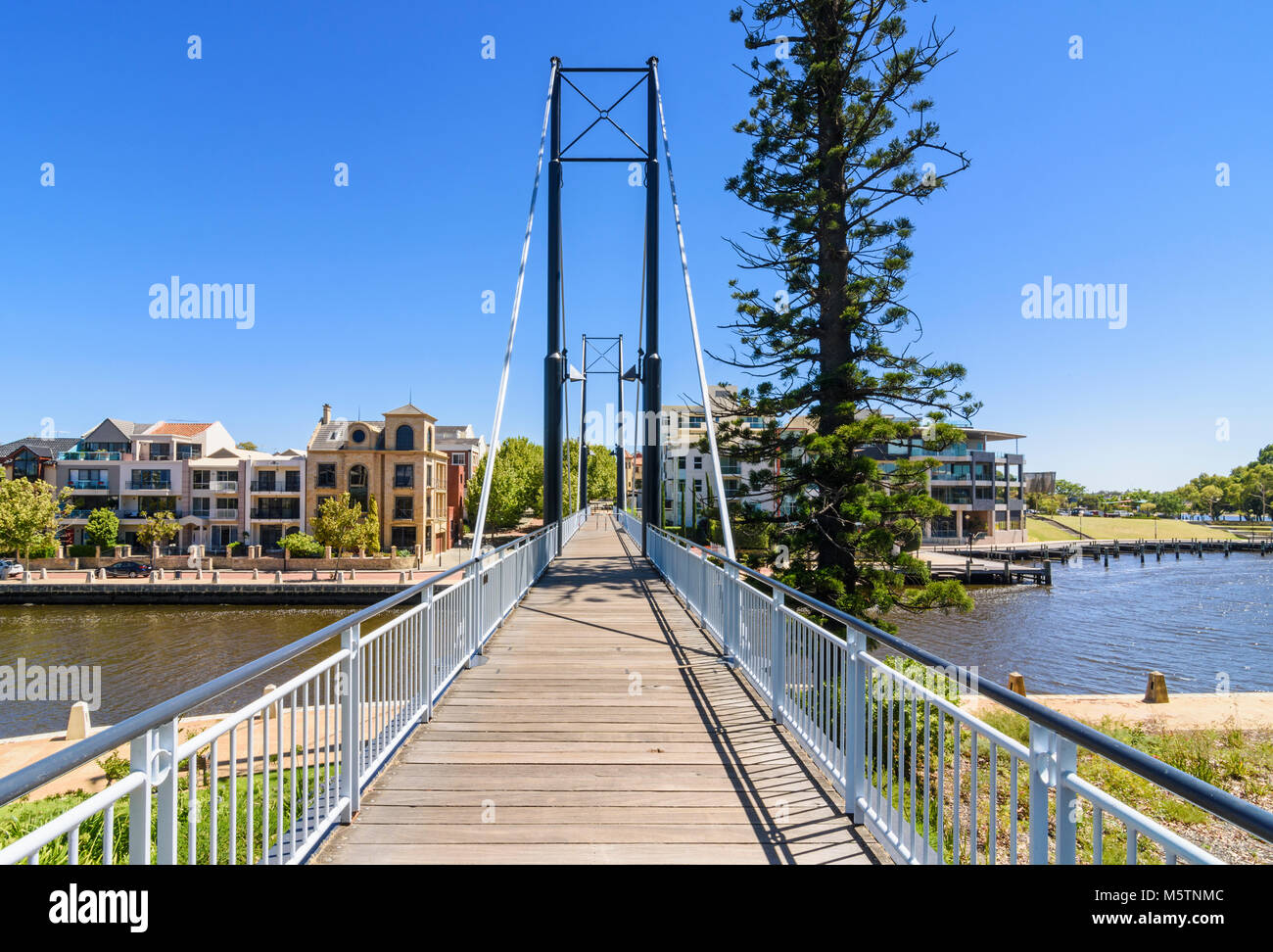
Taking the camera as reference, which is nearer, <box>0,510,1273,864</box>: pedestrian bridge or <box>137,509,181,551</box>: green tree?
<box>0,510,1273,864</box>: pedestrian bridge

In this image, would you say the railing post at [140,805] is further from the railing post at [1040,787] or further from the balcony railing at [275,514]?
the balcony railing at [275,514]

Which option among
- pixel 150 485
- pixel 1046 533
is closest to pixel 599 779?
pixel 150 485

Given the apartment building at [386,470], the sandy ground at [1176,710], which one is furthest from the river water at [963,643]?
the apartment building at [386,470]

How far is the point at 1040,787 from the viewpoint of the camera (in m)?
1.92

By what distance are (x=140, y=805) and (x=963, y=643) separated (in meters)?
27.9

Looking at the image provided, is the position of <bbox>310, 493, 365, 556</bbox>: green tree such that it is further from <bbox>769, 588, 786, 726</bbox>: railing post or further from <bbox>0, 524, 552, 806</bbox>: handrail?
<bbox>0, 524, 552, 806</bbox>: handrail

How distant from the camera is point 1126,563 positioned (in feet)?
195

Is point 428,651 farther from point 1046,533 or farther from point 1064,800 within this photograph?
point 1046,533

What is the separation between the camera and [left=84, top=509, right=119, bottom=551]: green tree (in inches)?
1518

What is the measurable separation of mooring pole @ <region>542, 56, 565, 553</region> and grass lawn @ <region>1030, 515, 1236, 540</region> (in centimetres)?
7077

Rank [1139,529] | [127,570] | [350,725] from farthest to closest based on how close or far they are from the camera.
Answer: [1139,529], [127,570], [350,725]

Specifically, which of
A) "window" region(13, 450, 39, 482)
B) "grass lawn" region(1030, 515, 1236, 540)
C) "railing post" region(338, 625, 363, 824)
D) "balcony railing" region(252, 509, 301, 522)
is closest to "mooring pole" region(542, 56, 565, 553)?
"railing post" region(338, 625, 363, 824)
